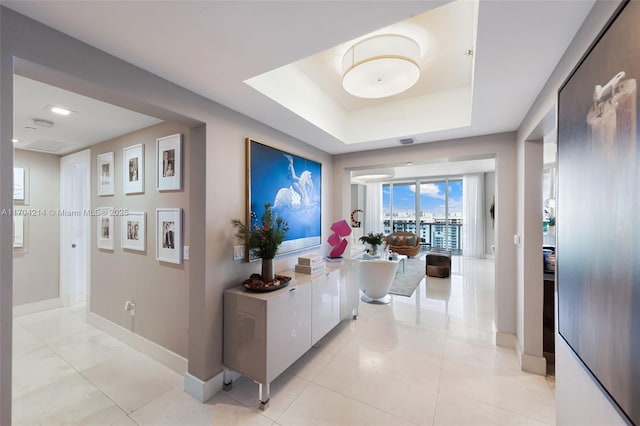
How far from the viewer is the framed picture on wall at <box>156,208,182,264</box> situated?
2.27m

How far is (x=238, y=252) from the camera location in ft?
7.29

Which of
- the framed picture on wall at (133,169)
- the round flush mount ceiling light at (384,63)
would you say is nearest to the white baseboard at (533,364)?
the round flush mount ceiling light at (384,63)

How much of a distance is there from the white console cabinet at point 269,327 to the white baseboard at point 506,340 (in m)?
1.92

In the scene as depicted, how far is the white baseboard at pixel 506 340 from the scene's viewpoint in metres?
2.65

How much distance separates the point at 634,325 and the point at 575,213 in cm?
54

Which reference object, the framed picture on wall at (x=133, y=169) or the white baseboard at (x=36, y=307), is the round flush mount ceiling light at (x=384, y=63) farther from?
the white baseboard at (x=36, y=307)

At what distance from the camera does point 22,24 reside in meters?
1.15

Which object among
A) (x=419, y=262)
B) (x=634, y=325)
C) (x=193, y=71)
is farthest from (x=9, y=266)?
(x=419, y=262)

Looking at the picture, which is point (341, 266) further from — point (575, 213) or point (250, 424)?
point (575, 213)

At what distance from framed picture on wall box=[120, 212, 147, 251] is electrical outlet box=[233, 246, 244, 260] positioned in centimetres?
112

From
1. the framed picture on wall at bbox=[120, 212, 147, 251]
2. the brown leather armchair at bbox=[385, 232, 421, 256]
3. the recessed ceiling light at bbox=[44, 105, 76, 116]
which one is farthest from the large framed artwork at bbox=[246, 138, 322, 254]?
the brown leather armchair at bbox=[385, 232, 421, 256]

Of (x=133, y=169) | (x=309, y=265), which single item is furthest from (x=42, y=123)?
(x=309, y=265)

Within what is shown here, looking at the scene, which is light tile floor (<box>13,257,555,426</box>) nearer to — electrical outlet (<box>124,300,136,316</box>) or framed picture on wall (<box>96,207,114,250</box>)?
electrical outlet (<box>124,300,136,316</box>)

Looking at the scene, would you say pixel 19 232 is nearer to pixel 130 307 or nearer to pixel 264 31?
pixel 130 307
